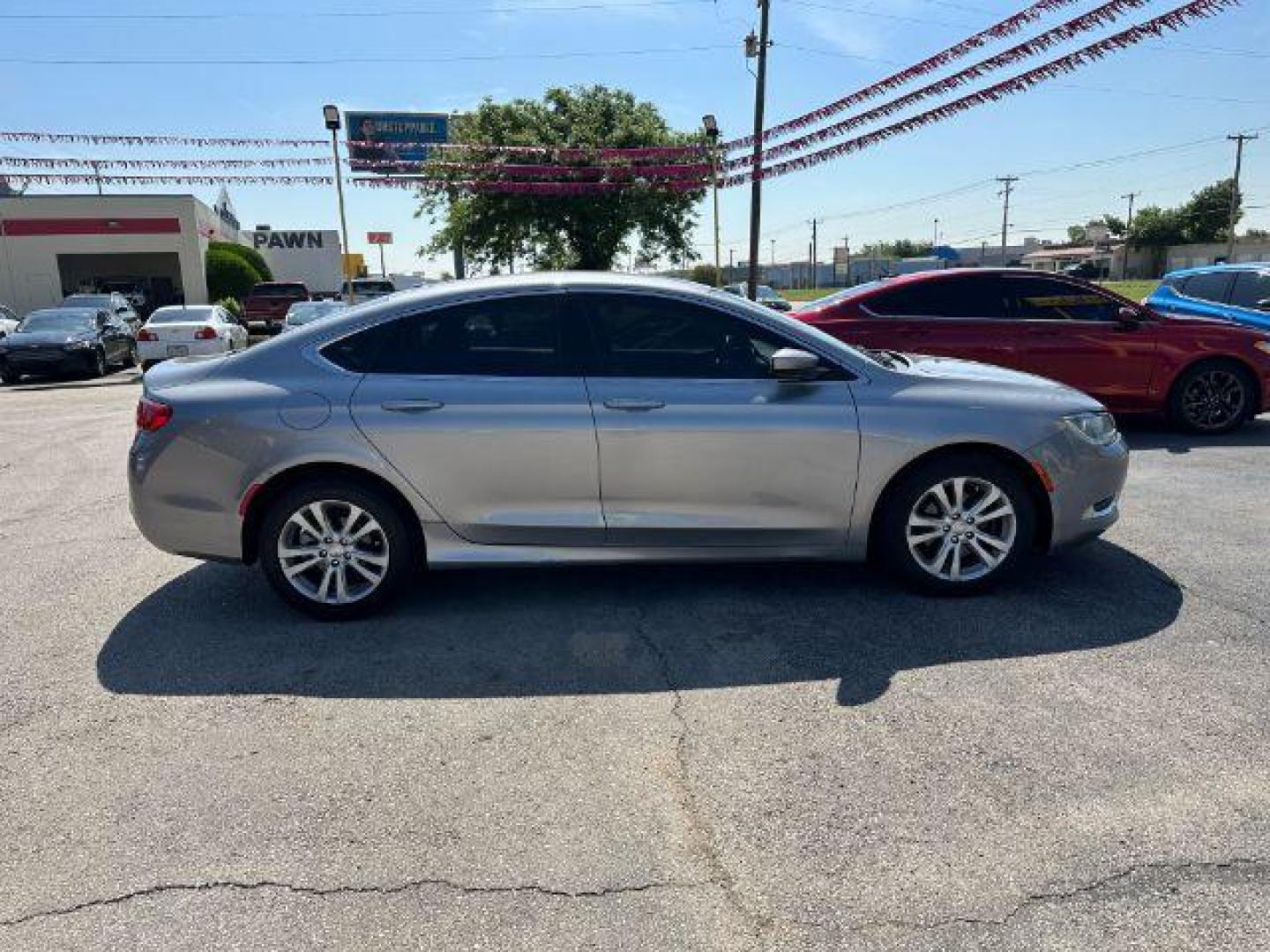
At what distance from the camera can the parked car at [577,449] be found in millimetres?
4074

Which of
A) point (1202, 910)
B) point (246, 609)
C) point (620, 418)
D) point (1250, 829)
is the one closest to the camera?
point (1202, 910)

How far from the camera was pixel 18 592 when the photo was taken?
15.5 feet

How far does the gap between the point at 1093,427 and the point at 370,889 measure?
3866mm

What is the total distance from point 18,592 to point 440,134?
116 feet

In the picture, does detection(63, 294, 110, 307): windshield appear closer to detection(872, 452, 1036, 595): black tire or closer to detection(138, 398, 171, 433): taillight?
detection(138, 398, 171, 433): taillight

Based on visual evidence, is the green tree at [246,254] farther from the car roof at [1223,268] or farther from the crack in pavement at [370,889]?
the crack in pavement at [370,889]

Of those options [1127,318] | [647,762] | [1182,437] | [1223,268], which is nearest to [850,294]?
[1127,318]

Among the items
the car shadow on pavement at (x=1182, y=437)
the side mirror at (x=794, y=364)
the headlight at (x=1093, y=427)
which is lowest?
the car shadow on pavement at (x=1182, y=437)

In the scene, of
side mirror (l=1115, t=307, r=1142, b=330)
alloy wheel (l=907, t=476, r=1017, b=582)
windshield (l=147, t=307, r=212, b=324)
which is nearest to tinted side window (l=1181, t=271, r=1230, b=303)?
side mirror (l=1115, t=307, r=1142, b=330)

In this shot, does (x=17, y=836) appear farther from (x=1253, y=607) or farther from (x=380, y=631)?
(x=1253, y=607)

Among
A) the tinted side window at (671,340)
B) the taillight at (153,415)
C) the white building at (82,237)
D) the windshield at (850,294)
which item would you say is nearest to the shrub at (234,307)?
the white building at (82,237)

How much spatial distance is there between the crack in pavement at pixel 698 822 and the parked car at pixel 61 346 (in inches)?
663

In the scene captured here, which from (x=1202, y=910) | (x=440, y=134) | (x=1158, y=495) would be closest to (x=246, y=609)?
(x=1202, y=910)

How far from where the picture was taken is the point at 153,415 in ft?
13.6
